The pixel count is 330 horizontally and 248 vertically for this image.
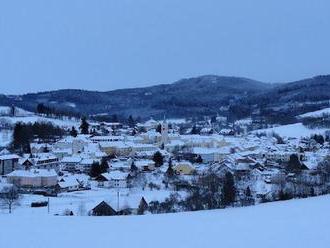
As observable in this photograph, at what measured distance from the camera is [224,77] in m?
130

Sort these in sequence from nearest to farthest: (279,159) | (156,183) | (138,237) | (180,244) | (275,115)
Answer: (180,244)
(138,237)
(156,183)
(279,159)
(275,115)

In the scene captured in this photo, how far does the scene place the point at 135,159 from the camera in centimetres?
2866

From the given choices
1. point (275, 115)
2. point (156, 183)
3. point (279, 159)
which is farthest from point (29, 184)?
point (275, 115)

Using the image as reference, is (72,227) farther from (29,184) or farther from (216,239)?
(29,184)

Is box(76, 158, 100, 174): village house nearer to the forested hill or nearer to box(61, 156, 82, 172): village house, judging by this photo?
box(61, 156, 82, 172): village house

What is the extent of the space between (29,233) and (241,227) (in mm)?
3234

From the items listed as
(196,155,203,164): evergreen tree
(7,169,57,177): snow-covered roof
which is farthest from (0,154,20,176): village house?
(196,155,203,164): evergreen tree

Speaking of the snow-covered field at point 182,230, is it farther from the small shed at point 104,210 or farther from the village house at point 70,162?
the village house at point 70,162

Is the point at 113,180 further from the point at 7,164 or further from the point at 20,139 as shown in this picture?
the point at 20,139

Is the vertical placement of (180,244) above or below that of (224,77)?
below

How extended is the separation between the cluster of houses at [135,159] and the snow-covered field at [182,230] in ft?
13.8

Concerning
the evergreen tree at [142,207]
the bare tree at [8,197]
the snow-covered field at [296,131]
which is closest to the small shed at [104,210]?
the evergreen tree at [142,207]

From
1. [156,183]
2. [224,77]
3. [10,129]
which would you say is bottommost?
[156,183]

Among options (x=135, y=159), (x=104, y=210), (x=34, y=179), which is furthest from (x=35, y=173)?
(x=135, y=159)
